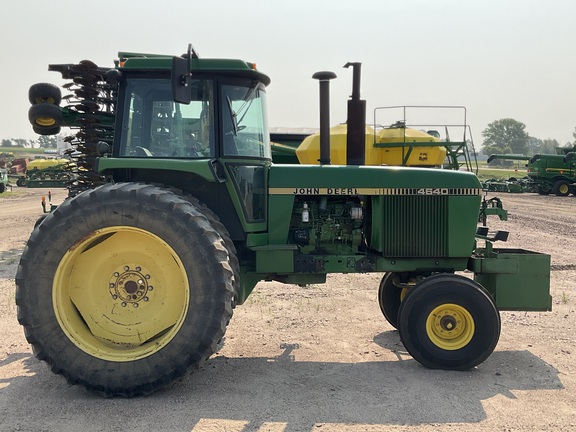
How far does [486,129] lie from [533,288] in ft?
550

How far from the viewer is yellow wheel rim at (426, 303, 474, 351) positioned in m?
4.46

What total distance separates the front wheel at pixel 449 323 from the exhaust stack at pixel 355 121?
1.47 m

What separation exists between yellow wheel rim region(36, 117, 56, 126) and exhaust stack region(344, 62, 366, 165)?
2.88 metres

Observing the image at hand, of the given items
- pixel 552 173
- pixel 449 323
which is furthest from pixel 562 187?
pixel 449 323

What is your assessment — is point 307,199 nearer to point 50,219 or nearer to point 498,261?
point 498,261

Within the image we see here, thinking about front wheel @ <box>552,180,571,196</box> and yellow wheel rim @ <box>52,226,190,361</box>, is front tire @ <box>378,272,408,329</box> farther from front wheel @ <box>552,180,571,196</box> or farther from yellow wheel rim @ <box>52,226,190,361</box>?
front wheel @ <box>552,180,571,196</box>

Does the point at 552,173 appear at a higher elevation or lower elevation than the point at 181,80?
higher

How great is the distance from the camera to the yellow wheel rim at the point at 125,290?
412cm

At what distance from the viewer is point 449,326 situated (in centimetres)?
449

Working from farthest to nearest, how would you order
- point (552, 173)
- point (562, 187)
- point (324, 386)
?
point (552, 173), point (562, 187), point (324, 386)

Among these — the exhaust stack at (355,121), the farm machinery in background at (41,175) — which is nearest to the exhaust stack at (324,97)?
the exhaust stack at (355,121)

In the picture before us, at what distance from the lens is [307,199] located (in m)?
4.98

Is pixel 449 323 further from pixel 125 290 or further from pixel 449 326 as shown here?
pixel 125 290

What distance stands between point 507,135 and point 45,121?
167 metres
